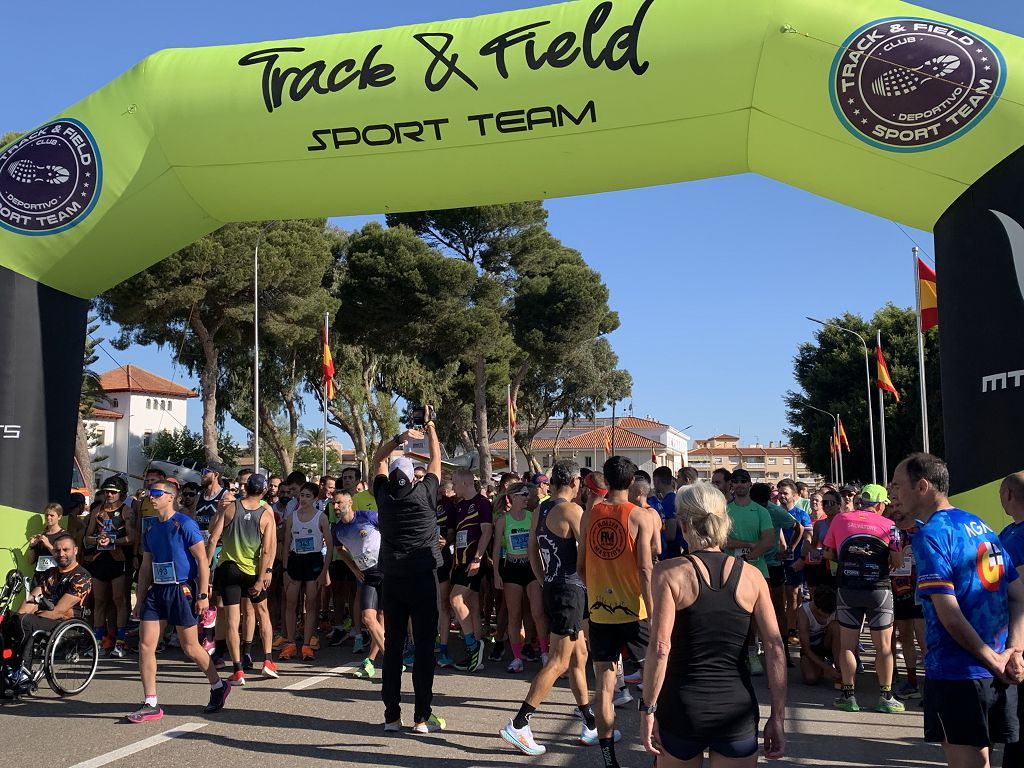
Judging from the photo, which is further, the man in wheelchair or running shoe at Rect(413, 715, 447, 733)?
the man in wheelchair

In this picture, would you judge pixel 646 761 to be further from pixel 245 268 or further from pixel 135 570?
pixel 245 268

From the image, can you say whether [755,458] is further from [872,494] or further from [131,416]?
[872,494]

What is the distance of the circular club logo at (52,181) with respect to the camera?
26.9 feet

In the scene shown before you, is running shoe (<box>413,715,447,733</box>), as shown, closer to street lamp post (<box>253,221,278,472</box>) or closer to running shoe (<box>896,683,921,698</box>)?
running shoe (<box>896,683,921,698</box>)

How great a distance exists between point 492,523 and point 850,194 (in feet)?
14.9

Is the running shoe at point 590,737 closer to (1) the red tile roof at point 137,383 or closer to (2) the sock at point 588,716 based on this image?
(2) the sock at point 588,716

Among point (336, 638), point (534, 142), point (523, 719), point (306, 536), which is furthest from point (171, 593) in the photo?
point (534, 142)

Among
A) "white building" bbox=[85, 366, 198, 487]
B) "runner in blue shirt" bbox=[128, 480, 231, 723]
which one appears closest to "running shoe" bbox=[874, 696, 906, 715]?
"runner in blue shirt" bbox=[128, 480, 231, 723]

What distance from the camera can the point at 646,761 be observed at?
562 cm

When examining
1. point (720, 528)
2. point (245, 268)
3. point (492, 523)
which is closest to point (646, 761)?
point (720, 528)

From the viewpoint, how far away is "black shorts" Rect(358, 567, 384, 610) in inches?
324

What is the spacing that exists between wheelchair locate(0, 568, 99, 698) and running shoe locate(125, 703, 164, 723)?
112 cm

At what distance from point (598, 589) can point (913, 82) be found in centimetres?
412

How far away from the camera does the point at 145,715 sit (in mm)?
6492
